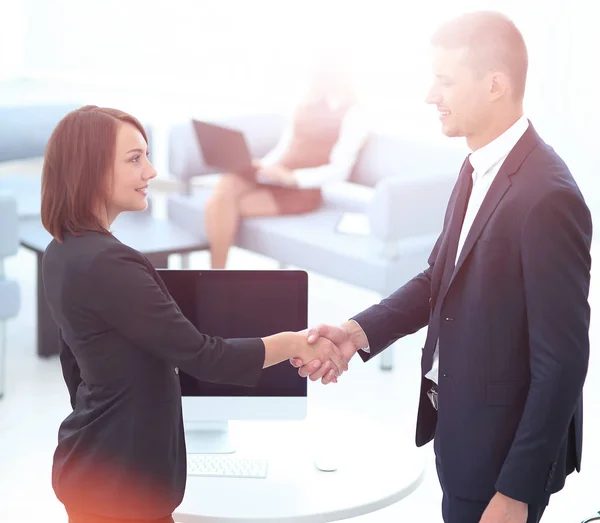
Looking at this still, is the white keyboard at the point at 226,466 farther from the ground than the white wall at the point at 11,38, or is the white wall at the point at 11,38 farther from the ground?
the white wall at the point at 11,38

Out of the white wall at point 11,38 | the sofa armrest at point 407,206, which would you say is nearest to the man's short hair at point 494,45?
the sofa armrest at point 407,206

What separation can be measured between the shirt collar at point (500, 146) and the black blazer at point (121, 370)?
657 millimetres

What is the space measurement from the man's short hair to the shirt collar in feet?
0.21

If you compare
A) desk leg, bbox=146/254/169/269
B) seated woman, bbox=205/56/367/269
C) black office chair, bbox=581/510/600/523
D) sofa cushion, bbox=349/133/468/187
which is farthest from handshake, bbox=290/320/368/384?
seated woman, bbox=205/56/367/269

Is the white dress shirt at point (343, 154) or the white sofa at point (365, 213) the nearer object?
the white sofa at point (365, 213)

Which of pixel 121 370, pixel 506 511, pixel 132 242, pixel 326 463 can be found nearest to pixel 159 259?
pixel 132 242

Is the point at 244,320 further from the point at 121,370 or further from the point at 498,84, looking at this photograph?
the point at 498,84

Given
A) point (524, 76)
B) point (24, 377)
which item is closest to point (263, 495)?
point (524, 76)

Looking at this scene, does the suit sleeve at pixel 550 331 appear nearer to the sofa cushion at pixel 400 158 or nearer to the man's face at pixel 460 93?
the man's face at pixel 460 93

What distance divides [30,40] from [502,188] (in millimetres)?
7956

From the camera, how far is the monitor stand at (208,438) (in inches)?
106

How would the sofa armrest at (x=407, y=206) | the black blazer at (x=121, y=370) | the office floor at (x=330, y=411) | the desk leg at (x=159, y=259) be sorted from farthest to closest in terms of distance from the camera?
the desk leg at (x=159, y=259) → the sofa armrest at (x=407, y=206) → the office floor at (x=330, y=411) → the black blazer at (x=121, y=370)

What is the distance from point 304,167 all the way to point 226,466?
3455mm

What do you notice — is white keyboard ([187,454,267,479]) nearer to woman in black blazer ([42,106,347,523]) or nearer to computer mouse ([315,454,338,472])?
computer mouse ([315,454,338,472])
